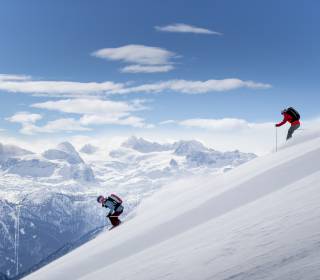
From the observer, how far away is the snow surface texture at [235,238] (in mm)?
6953

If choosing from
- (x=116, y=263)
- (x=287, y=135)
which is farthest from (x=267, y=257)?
(x=287, y=135)

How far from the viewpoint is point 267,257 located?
7125 mm

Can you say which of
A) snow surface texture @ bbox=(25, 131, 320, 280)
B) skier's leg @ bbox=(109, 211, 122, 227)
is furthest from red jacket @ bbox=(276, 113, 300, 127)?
skier's leg @ bbox=(109, 211, 122, 227)

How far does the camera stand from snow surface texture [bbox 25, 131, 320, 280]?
6953 millimetres

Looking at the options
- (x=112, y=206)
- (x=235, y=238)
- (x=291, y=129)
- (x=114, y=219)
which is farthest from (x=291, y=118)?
(x=235, y=238)

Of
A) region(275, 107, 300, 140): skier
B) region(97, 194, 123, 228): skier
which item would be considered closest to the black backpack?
region(275, 107, 300, 140): skier

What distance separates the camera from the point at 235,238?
31.6 ft

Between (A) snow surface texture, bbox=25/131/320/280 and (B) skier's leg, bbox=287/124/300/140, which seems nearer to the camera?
(A) snow surface texture, bbox=25/131/320/280

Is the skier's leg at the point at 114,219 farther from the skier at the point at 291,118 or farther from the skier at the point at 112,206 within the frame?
the skier at the point at 291,118

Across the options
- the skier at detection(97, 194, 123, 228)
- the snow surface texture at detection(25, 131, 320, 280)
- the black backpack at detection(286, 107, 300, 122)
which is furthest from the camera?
the black backpack at detection(286, 107, 300, 122)

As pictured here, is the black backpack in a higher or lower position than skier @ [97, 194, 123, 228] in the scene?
higher

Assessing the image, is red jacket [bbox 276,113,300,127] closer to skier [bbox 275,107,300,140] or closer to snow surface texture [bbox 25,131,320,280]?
skier [bbox 275,107,300,140]

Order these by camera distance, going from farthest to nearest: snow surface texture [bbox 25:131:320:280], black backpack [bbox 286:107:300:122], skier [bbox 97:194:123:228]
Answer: black backpack [bbox 286:107:300:122]
skier [bbox 97:194:123:228]
snow surface texture [bbox 25:131:320:280]

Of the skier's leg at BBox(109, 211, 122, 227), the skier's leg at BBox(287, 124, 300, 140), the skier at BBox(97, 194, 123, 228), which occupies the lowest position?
the skier's leg at BBox(109, 211, 122, 227)
